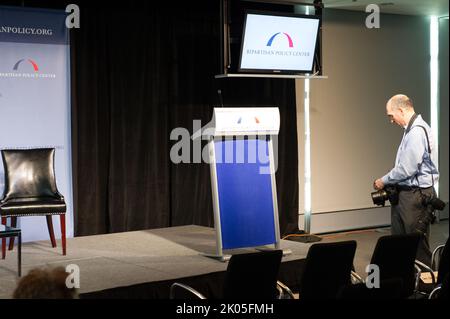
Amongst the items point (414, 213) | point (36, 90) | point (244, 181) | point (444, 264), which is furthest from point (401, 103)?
point (36, 90)

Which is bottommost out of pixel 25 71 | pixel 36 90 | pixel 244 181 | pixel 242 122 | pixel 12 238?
pixel 12 238

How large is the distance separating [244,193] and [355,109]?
4171mm

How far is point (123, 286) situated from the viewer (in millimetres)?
5113

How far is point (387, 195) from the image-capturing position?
19.7 feet

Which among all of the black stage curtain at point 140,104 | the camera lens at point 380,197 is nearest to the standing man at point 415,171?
the camera lens at point 380,197

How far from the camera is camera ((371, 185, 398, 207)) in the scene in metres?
5.98

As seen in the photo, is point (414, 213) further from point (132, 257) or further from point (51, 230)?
point (51, 230)

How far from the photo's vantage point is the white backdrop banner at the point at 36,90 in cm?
700

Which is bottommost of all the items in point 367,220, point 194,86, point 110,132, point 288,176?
point 367,220

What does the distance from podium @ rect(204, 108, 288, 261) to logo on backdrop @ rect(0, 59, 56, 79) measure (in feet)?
7.28

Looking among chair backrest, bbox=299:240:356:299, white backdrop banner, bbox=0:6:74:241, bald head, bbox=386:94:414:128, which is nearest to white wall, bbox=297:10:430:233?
white backdrop banner, bbox=0:6:74:241
